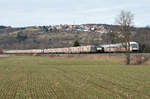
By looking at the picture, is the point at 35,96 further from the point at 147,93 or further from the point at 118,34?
the point at 118,34

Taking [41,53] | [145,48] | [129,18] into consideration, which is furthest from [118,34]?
[41,53]

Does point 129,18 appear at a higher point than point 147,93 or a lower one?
higher

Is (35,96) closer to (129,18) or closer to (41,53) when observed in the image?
(129,18)

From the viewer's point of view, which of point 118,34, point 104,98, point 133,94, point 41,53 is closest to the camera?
point 104,98

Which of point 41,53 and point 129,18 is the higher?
point 129,18

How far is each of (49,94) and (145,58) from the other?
47112 millimetres

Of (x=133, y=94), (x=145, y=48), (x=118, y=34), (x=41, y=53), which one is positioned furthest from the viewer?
(x=41, y=53)

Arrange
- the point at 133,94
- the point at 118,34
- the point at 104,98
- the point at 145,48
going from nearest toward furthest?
the point at 104,98
the point at 133,94
the point at 118,34
the point at 145,48

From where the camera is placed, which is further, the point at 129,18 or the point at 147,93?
the point at 129,18

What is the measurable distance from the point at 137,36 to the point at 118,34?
69796 mm

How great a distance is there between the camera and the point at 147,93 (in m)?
17.3

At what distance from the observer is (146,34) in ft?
408

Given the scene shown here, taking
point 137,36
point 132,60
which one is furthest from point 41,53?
point 132,60

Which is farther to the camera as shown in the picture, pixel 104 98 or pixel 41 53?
pixel 41 53
